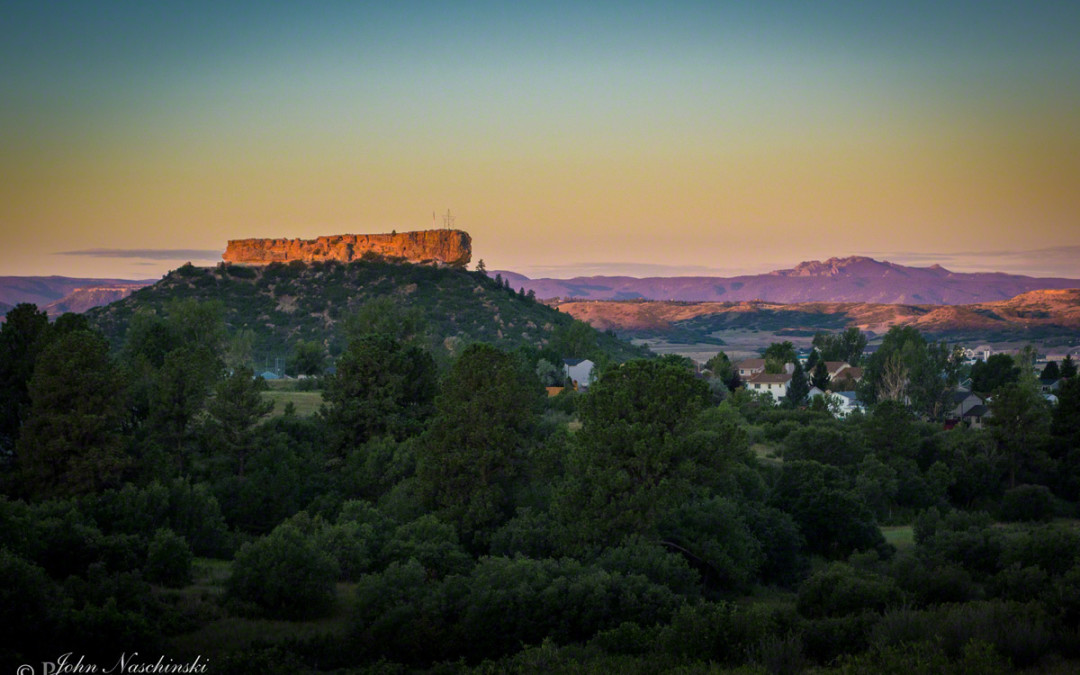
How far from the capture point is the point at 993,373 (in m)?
81.3

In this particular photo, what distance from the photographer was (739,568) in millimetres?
22797

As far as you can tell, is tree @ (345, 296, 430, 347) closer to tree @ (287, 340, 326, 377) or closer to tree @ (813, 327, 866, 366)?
tree @ (287, 340, 326, 377)

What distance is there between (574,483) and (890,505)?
24.3m

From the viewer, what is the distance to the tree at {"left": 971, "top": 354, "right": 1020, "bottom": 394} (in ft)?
262

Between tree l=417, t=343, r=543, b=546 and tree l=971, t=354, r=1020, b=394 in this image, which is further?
tree l=971, t=354, r=1020, b=394

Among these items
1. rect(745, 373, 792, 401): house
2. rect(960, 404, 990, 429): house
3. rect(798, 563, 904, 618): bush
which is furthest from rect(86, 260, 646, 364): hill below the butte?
rect(798, 563, 904, 618): bush

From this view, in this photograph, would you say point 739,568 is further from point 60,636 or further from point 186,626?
point 60,636

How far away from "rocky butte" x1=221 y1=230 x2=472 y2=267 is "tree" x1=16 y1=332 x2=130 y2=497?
130048mm

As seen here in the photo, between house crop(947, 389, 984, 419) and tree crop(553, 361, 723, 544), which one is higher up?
tree crop(553, 361, 723, 544)

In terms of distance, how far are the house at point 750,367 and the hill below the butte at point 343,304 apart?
1432cm

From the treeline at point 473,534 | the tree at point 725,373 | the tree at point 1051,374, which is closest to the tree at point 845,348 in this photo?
the tree at point 725,373

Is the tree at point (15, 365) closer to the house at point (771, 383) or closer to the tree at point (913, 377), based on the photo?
the tree at point (913, 377)

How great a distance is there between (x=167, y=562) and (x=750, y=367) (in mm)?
89145

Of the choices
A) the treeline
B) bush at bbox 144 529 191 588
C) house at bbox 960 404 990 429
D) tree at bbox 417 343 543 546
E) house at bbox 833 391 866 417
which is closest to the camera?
the treeline
